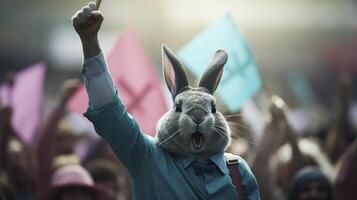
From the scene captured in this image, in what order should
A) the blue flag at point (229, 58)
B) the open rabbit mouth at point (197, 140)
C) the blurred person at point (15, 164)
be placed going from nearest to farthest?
the open rabbit mouth at point (197, 140) < the blue flag at point (229, 58) < the blurred person at point (15, 164)

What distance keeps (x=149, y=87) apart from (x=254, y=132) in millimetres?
1416

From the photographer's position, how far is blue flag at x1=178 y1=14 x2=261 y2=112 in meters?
7.07

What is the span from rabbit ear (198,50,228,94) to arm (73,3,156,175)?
438mm

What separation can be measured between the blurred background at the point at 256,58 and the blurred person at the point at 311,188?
5 cm

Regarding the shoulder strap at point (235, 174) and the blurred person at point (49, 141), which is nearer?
the shoulder strap at point (235, 174)

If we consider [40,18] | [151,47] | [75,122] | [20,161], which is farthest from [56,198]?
[40,18]

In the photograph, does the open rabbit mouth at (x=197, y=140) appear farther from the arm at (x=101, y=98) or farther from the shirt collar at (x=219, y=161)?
the arm at (x=101, y=98)

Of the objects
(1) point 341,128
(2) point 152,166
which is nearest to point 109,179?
(1) point 341,128

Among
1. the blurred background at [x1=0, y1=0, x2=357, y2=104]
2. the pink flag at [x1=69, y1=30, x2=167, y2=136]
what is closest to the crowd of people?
the pink flag at [x1=69, y1=30, x2=167, y2=136]

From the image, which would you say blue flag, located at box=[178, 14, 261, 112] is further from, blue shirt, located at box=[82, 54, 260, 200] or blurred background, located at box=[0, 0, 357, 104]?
blurred background, located at box=[0, 0, 357, 104]

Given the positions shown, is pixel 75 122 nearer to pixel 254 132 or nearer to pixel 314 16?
pixel 254 132

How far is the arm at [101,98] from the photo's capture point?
519cm

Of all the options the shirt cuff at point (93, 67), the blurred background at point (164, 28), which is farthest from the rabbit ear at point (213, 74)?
the blurred background at point (164, 28)

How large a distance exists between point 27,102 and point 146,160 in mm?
3710
